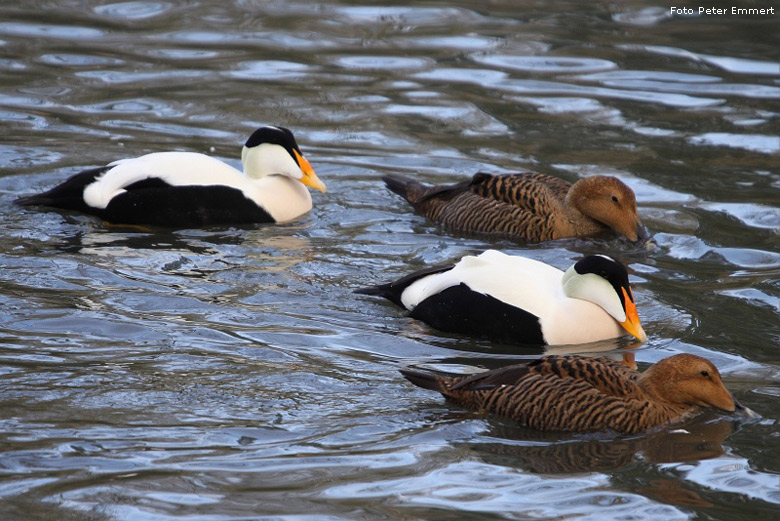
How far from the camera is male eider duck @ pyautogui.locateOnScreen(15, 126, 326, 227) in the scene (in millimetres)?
8445

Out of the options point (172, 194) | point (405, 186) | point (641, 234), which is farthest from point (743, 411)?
point (172, 194)

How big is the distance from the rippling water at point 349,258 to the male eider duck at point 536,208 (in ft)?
0.46

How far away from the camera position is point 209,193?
859cm

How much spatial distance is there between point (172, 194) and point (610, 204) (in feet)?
10.1

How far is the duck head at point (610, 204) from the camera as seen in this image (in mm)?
8617

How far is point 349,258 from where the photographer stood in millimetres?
7973

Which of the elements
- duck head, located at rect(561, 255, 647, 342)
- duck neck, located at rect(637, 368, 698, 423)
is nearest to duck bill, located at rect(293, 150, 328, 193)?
duck head, located at rect(561, 255, 647, 342)

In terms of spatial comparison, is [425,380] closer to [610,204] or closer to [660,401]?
[660,401]

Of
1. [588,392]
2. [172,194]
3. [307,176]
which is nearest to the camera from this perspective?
[588,392]

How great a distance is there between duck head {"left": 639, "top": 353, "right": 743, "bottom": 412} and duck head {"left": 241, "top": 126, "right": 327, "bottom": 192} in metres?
3.87

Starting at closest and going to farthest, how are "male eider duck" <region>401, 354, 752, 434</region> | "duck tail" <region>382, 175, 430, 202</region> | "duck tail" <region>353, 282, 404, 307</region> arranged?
1. "male eider duck" <region>401, 354, 752, 434</region>
2. "duck tail" <region>353, 282, 404, 307</region>
3. "duck tail" <region>382, 175, 430, 202</region>

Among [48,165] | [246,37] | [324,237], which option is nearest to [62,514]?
[324,237]

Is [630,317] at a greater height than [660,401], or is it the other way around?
[630,317]

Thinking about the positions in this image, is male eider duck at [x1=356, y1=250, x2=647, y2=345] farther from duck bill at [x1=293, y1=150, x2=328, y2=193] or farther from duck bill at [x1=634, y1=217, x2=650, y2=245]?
duck bill at [x1=293, y1=150, x2=328, y2=193]
